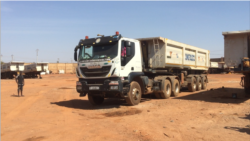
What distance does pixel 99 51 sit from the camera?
32.3 ft

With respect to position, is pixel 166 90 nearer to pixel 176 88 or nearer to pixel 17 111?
pixel 176 88

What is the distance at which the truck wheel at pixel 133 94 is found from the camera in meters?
10.0

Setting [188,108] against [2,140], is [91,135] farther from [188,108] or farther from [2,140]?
[188,108]

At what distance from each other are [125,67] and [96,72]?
1.26m

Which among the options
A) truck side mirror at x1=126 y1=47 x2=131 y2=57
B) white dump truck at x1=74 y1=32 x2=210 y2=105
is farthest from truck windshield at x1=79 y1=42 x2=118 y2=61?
truck side mirror at x1=126 y1=47 x2=131 y2=57

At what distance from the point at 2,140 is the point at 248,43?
10309 millimetres

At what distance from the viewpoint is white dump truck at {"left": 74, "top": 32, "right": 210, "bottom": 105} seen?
949 centimetres

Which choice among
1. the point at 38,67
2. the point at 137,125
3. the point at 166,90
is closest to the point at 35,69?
the point at 38,67

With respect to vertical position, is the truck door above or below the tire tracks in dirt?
above

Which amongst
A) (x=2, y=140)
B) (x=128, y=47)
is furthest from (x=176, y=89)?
(x=2, y=140)

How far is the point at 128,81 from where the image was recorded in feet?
32.1

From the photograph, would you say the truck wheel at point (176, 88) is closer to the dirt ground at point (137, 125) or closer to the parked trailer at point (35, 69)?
the dirt ground at point (137, 125)

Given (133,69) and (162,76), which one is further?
(162,76)

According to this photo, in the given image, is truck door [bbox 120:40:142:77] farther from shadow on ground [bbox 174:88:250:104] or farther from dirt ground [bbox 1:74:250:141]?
shadow on ground [bbox 174:88:250:104]
